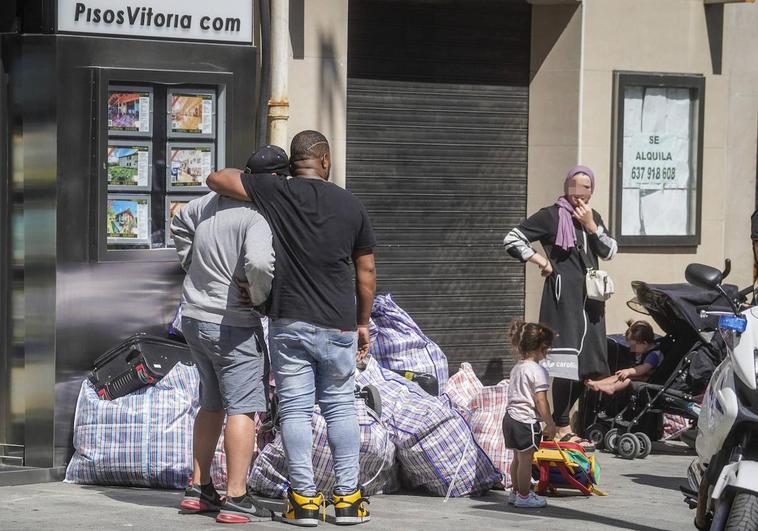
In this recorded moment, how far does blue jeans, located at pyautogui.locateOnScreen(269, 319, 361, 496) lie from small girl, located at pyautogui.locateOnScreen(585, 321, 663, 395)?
3145 millimetres

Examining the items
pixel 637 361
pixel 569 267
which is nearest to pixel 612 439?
pixel 637 361

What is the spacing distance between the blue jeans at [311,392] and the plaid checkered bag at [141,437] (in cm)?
103

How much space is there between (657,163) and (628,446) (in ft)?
7.95

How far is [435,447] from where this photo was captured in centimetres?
734

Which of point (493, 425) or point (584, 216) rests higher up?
point (584, 216)

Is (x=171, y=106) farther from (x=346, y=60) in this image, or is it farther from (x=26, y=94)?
(x=346, y=60)

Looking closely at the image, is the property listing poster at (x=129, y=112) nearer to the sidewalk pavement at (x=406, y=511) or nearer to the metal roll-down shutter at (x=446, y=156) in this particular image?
the metal roll-down shutter at (x=446, y=156)

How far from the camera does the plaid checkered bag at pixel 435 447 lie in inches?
289

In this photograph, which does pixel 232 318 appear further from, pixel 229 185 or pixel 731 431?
pixel 731 431

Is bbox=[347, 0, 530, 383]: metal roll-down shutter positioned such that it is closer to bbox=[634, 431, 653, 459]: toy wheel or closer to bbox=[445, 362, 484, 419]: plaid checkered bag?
bbox=[445, 362, 484, 419]: plaid checkered bag

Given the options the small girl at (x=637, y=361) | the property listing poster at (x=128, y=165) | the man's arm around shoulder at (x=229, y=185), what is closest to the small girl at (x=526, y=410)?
the man's arm around shoulder at (x=229, y=185)

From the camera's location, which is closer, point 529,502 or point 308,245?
point 308,245

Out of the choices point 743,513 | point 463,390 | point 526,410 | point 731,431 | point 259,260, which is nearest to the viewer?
point 743,513

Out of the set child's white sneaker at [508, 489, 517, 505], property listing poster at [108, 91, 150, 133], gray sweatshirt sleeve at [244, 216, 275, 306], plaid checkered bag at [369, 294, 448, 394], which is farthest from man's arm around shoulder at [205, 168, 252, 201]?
child's white sneaker at [508, 489, 517, 505]
